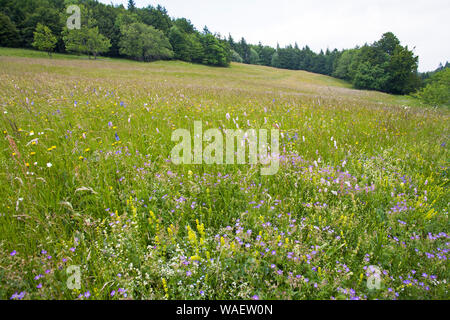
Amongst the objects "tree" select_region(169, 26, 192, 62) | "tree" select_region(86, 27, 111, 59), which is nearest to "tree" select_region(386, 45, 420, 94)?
"tree" select_region(169, 26, 192, 62)

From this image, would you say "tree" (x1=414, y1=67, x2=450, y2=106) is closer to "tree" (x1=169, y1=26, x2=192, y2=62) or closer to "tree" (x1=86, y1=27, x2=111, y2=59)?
"tree" (x1=86, y1=27, x2=111, y2=59)

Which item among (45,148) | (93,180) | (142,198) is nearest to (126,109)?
(45,148)

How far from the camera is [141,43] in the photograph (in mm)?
55188

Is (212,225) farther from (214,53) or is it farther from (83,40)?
(214,53)

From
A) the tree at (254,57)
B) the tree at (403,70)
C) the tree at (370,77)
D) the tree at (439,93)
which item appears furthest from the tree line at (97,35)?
the tree at (439,93)

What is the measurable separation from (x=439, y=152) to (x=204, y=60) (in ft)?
226

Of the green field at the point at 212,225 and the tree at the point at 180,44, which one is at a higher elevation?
the tree at the point at 180,44

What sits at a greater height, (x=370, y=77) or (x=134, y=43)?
(x=134, y=43)

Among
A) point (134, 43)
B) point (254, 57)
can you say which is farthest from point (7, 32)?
point (254, 57)

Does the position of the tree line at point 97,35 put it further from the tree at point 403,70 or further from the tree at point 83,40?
the tree at point 403,70

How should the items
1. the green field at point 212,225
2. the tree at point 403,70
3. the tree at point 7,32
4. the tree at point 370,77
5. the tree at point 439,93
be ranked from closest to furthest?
the green field at point 212,225 < the tree at point 439,93 < the tree at point 7,32 < the tree at point 403,70 < the tree at point 370,77

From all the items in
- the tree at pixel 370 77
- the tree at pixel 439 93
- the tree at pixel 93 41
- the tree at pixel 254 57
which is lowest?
the tree at pixel 439 93

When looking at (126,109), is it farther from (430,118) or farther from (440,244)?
(430,118)

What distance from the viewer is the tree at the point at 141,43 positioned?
5553 centimetres
